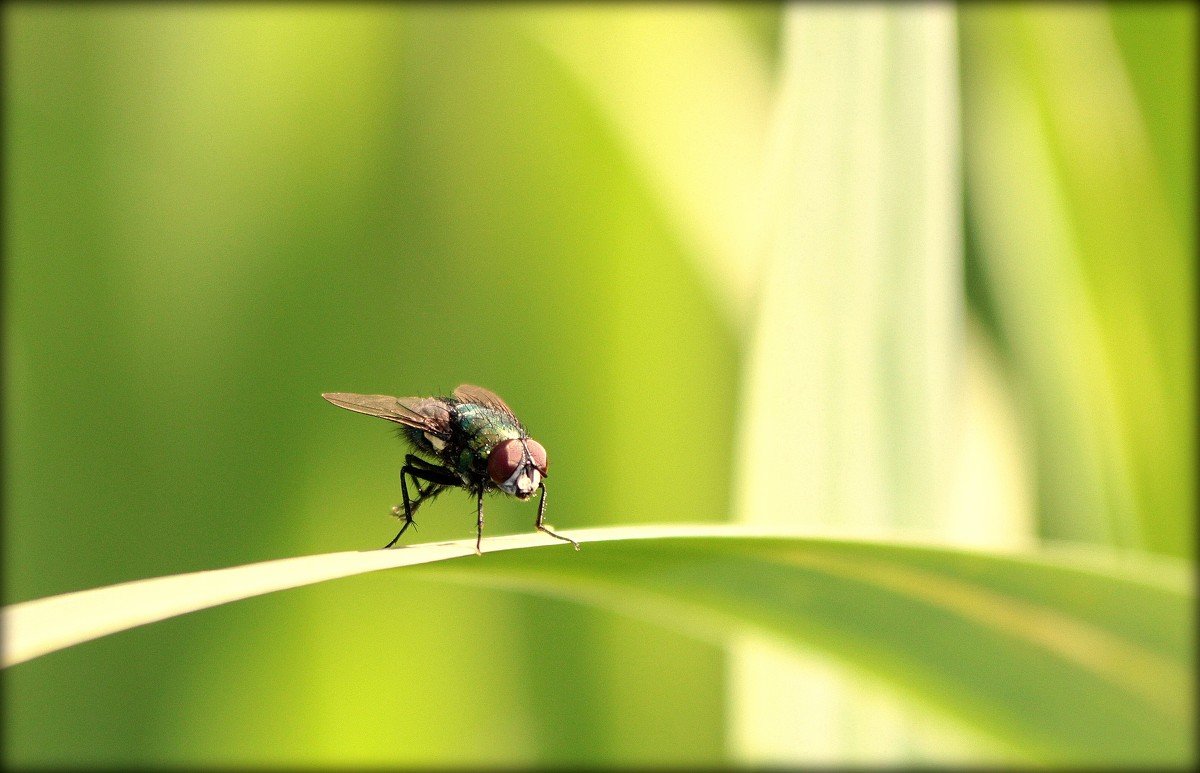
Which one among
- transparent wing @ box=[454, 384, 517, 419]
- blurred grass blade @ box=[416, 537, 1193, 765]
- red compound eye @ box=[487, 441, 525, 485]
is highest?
transparent wing @ box=[454, 384, 517, 419]

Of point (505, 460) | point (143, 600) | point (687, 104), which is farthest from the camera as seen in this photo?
point (687, 104)

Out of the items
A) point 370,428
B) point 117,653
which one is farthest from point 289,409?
point 117,653

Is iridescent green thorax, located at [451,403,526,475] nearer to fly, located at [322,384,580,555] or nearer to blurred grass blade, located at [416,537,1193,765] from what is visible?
fly, located at [322,384,580,555]

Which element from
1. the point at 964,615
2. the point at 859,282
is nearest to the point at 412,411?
the point at 859,282

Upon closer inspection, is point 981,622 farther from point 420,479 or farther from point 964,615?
point 420,479

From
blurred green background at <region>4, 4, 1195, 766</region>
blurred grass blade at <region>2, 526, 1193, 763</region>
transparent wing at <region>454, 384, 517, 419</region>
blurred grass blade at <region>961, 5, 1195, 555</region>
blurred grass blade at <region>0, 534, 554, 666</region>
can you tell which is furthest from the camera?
blurred grass blade at <region>961, 5, 1195, 555</region>

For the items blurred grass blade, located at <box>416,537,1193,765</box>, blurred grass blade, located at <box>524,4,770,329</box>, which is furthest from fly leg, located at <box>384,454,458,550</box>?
blurred grass blade, located at <box>524,4,770,329</box>

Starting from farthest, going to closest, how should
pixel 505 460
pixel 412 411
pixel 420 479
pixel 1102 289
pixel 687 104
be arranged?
pixel 687 104
pixel 1102 289
pixel 420 479
pixel 412 411
pixel 505 460
